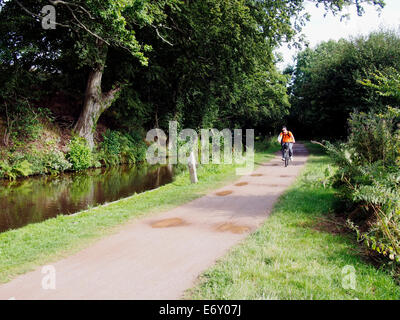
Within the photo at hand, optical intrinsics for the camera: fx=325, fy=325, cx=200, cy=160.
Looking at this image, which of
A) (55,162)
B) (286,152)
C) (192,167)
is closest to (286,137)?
(286,152)

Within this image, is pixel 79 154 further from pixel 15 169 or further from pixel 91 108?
pixel 15 169

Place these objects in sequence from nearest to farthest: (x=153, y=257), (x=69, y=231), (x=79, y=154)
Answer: (x=153, y=257), (x=69, y=231), (x=79, y=154)

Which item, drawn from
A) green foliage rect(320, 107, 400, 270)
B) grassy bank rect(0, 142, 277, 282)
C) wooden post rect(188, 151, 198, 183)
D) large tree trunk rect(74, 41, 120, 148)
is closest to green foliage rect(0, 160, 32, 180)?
large tree trunk rect(74, 41, 120, 148)

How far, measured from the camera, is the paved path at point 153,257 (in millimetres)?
3773

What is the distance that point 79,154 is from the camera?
1717 centimetres

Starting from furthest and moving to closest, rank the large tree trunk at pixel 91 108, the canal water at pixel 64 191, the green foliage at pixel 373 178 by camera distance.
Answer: the large tree trunk at pixel 91 108 < the canal water at pixel 64 191 < the green foliage at pixel 373 178

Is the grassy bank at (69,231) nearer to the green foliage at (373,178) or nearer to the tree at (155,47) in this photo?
the green foliage at (373,178)

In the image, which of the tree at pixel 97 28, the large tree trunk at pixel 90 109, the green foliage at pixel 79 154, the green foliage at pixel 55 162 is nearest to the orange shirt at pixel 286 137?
the tree at pixel 97 28

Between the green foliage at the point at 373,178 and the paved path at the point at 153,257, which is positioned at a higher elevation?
the green foliage at the point at 373,178

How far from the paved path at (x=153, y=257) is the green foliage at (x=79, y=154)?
10617 mm

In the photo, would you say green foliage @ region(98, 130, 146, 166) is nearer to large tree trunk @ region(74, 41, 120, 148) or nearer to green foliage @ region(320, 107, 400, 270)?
large tree trunk @ region(74, 41, 120, 148)

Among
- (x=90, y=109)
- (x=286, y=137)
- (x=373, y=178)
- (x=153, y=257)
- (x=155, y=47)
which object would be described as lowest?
(x=153, y=257)

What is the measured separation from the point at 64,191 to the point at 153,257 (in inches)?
316

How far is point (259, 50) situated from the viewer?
18547 millimetres
